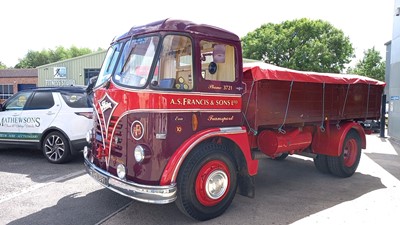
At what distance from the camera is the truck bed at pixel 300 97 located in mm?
4938

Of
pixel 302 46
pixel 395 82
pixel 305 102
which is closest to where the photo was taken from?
pixel 305 102

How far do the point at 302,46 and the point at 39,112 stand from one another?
27.6 metres

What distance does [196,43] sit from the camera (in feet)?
13.9

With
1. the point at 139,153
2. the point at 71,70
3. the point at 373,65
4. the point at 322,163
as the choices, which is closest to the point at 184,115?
the point at 139,153

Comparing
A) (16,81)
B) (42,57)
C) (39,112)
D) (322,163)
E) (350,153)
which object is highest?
(42,57)

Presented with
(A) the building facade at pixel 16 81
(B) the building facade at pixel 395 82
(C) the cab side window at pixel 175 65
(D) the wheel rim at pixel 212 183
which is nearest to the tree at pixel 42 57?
(A) the building facade at pixel 16 81

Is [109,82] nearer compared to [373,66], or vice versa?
[109,82]

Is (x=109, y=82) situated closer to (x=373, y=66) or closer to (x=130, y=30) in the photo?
(x=130, y=30)

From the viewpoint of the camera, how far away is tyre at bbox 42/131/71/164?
24.3 ft

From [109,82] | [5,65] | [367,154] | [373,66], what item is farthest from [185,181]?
[5,65]

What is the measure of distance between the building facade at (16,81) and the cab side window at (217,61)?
3305cm

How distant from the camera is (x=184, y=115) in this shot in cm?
410

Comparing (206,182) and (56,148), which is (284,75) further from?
(56,148)

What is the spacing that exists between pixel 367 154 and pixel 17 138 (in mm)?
9721
